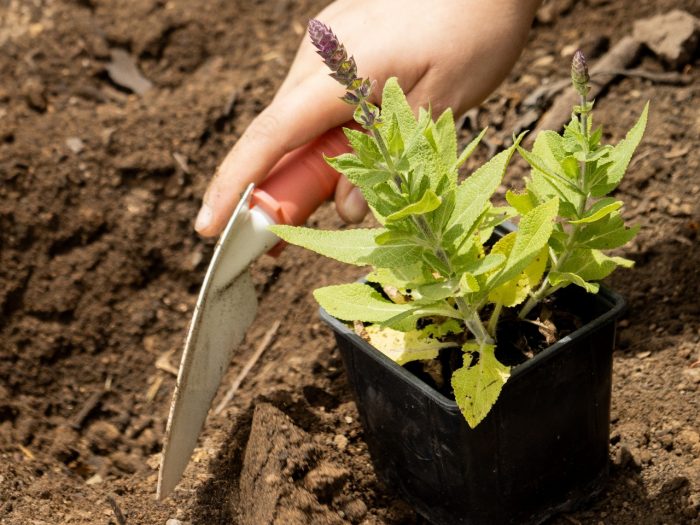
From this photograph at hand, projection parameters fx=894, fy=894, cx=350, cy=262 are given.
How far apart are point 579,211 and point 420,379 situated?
1.48ft

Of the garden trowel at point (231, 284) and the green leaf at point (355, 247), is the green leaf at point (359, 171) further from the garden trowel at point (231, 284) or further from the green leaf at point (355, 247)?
the garden trowel at point (231, 284)

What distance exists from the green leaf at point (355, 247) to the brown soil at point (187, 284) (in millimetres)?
620

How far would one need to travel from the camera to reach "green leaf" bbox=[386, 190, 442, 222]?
55.1 inches

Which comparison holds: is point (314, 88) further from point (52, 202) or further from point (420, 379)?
point (52, 202)

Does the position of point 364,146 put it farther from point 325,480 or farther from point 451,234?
point 325,480

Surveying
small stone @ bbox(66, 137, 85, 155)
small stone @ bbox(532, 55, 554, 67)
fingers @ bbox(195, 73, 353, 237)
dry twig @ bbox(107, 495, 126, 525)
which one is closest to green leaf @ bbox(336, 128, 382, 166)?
fingers @ bbox(195, 73, 353, 237)

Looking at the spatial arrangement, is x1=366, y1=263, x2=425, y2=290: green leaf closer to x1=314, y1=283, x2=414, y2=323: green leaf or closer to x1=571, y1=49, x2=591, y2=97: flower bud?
x1=314, y1=283, x2=414, y2=323: green leaf

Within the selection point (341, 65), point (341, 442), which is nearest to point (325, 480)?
point (341, 442)

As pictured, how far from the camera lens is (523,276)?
1.80 m

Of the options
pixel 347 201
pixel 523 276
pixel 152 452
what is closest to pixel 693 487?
pixel 523 276

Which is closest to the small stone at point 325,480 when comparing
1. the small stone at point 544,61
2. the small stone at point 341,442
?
the small stone at point 341,442

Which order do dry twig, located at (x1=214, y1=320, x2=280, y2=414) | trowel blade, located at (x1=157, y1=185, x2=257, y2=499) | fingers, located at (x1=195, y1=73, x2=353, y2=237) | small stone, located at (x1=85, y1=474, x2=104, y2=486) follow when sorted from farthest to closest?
dry twig, located at (x1=214, y1=320, x2=280, y2=414) → small stone, located at (x1=85, y1=474, x2=104, y2=486) → fingers, located at (x1=195, y1=73, x2=353, y2=237) → trowel blade, located at (x1=157, y1=185, x2=257, y2=499)

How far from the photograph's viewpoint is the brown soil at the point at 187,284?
207cm

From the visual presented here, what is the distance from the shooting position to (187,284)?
293 centimetres
